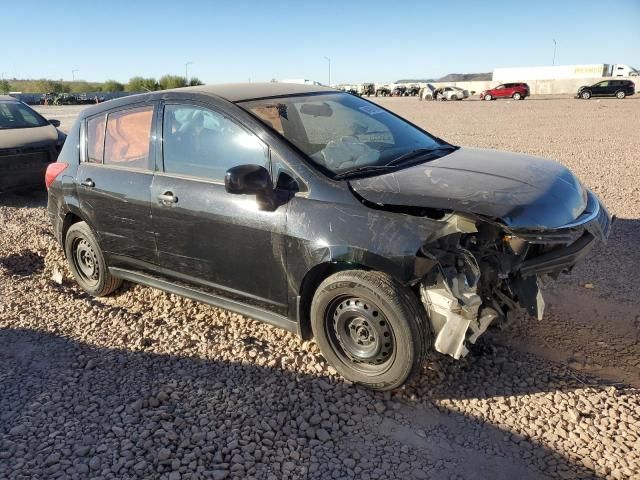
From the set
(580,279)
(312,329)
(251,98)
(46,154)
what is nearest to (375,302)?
(312,329)

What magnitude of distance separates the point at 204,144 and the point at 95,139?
58.2 inches

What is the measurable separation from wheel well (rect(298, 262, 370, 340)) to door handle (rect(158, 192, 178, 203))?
1.23m

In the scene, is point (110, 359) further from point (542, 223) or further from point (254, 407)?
point (542, 223)

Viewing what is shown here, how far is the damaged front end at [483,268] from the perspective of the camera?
296cm

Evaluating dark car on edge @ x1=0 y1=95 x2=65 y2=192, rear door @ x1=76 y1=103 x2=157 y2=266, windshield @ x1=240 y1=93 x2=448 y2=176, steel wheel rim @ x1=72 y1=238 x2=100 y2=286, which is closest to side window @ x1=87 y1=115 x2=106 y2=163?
rear door @ x1=76 y1=103 x2=157 y2=266

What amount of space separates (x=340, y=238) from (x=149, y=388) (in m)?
1.60

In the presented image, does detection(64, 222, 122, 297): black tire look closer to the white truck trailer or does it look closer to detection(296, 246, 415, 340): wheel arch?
detection(296, 246, 415, 340): wheel arch

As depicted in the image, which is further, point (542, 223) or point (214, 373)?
point (214, 373)

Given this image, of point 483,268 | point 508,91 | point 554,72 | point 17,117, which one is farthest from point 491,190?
point 554,72

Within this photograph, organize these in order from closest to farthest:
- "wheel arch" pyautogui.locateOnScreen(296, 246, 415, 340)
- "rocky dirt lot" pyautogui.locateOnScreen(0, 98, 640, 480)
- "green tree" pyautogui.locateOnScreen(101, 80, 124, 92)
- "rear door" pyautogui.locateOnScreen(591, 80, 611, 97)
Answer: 1. "rocky dirt lot" pyautogui.locateOnScreen(0, 98, 640, 480)
2. "wheel arch" pyautogui.locateOnScreen(296, 246, 415, 340)
3. "rear door" pyautogui.locateOnScreen(591, 80, 611, 97)
4. "green tree" pyautogui.locateOnScreen(101, 80, 124, 92)

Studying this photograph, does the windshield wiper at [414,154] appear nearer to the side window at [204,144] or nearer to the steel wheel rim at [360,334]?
the side window at [204,144]

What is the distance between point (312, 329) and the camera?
3.52 m

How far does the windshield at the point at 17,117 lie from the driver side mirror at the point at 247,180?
7.66 meters

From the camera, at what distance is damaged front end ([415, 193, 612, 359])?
296 cm
